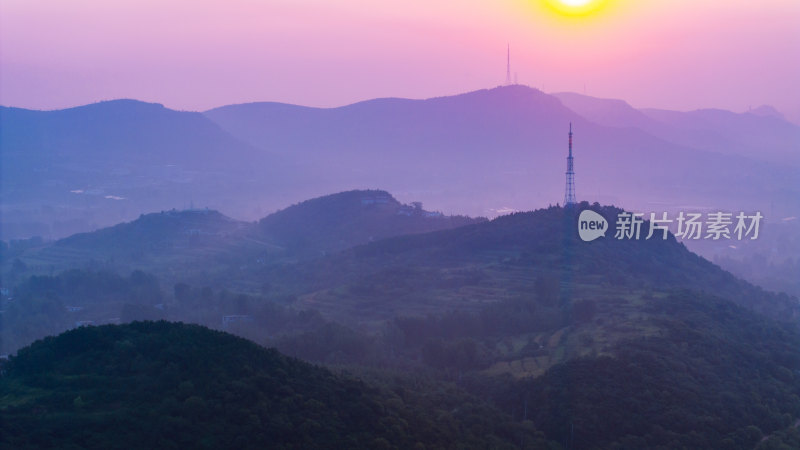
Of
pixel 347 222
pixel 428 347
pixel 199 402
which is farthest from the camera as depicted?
pixel 347 222

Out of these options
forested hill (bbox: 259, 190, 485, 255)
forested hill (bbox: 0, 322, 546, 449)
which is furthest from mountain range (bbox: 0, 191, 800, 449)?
forested hill (bbox: 259, 190, 485, 255)

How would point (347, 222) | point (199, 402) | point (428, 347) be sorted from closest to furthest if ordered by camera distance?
point (199, 402) → point (428, 347) → point (347, 222)

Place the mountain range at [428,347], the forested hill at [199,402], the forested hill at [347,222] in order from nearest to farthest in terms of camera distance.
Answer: the forested hill at [199,402] < the mountain range at [428,347] < the forested hill at [347,222]

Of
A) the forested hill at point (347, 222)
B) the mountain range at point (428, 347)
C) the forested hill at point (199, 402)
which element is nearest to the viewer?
the forested hill at point (199, 402)

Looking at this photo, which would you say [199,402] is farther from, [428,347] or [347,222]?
[347,222]

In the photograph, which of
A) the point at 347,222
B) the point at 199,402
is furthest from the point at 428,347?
the point at 347,222

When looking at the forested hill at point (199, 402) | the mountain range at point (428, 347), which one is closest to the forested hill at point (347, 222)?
the mountain range at point (428, 347)

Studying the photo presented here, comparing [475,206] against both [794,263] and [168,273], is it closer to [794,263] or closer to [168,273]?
[794,263]

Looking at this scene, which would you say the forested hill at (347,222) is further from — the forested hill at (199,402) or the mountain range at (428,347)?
the forested hill at (199,402)

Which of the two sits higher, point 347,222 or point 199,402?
point 199,402
